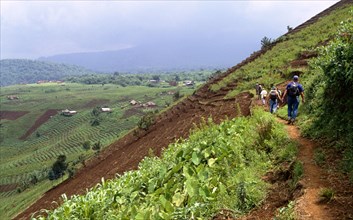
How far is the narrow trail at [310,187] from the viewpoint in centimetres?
668

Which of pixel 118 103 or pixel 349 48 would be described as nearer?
pixel 349 48

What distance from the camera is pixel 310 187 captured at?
302 inches

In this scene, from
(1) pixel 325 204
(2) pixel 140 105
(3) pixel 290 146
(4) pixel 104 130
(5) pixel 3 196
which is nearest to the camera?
(1) pixel 325 204

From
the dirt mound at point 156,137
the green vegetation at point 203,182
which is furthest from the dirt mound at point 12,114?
the green vegetation at point 203,182

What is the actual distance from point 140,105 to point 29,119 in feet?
151

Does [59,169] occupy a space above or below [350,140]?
below

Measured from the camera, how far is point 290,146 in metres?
10.1

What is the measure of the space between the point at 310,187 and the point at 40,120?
16070cm

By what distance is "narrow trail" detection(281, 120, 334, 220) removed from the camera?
6684mm

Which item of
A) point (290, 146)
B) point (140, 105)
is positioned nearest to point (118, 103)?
point (140, 105)

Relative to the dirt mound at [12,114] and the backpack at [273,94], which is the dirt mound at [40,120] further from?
the backpack at [273,94]

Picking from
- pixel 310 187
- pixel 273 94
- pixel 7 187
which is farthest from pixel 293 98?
pixel 7 187

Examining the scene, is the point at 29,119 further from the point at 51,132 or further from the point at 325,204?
the point at 325,204

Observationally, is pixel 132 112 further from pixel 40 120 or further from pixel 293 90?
pixel 293 90
